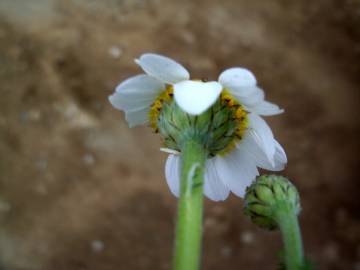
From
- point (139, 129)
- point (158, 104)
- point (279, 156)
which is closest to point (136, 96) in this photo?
point (158, 104)

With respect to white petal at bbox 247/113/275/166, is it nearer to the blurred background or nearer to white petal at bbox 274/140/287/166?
white petal at bbox 274/140/287/166

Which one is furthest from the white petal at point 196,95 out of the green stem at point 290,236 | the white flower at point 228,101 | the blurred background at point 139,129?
the blurred background at point 139,129

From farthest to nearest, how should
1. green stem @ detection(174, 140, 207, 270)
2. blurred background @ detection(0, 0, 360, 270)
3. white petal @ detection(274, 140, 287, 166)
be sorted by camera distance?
blurred background @ detection(0, 0, 360, 270)
white petal @ detection(274, 140, 287, 166)
green stem @ detection(174, 140, 207, 270)

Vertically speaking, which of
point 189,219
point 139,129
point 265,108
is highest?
point 139,129

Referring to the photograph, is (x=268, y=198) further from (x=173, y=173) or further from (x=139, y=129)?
(x=139, y=129)

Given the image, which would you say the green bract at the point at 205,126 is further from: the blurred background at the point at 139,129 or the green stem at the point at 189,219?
the blurred background at the point at 139,129

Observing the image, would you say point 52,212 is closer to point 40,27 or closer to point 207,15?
point 40,27

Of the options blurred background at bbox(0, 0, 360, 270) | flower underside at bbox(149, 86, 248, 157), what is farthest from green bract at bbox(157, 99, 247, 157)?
blurred background at bbox(0, 0, 360, 270)
